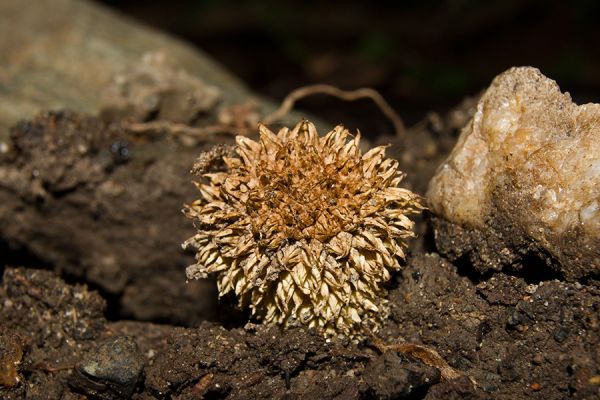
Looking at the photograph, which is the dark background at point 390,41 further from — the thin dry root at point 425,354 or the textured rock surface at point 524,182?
the thin dry root at point 425,354

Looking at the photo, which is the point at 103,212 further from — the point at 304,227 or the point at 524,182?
the point at 524,182

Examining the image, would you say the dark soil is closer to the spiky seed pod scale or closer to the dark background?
the spiky seed pod scale

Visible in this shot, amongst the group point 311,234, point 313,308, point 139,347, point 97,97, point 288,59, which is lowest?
point 139,347

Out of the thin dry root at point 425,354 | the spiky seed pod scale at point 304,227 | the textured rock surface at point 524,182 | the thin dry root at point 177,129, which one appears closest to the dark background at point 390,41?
the thin dry root at point 177,129

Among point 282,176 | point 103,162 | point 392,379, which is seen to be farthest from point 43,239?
point 392,379

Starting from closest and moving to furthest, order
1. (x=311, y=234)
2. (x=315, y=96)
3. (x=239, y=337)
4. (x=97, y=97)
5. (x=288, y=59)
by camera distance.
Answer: (x=311, y=234), (x=239, y=337), (x=97, y=97), (x=315, y=96), (x=288, y=59)

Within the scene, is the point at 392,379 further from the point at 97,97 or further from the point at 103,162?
the point at 97,97

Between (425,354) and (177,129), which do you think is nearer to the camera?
(425,354)

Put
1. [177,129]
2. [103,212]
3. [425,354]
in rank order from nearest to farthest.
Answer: [425,354] → [103,212] → [177,129]

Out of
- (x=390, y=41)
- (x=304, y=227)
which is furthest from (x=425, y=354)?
(x=390, y=41)
